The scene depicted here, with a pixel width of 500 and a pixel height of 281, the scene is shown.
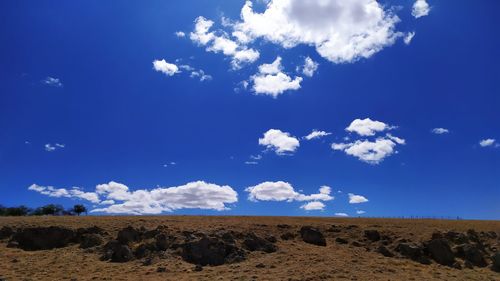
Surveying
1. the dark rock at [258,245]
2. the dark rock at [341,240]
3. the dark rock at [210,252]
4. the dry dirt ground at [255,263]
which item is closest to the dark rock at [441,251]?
the dry dirt ground at [255,263]

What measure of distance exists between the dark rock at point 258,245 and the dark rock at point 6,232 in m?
18.0

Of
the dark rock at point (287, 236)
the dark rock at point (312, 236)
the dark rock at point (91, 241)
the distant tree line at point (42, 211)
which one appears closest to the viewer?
the dark rock at point (91, 241)

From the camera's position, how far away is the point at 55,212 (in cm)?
7344

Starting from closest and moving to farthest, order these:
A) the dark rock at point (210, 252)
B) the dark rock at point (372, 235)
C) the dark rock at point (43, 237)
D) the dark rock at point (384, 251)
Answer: the dark rock at point (210, 252) < the dark rock at point (384, 251) < the dark rock at point (43, 237) < the dark rock at point (372, 235)

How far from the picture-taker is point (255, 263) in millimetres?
29844

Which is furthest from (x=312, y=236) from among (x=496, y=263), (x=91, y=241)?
(x=91, y=241)

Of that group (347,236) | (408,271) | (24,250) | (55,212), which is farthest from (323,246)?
(55,212)

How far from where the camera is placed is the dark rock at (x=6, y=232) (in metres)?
35.1

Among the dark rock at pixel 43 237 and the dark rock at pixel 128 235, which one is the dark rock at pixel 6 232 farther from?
the dark rock at pixel 128 235

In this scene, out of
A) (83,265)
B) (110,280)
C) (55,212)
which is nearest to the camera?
(110,280)

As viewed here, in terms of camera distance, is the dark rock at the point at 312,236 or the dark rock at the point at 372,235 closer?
the dark rock at the point at 312,236

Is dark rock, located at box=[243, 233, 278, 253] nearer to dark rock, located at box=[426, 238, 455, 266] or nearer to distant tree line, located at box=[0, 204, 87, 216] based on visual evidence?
dark rock, located at box=[426, 238, 455, 266]

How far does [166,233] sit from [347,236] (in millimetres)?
14159

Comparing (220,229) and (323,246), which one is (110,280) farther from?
(323,246)
